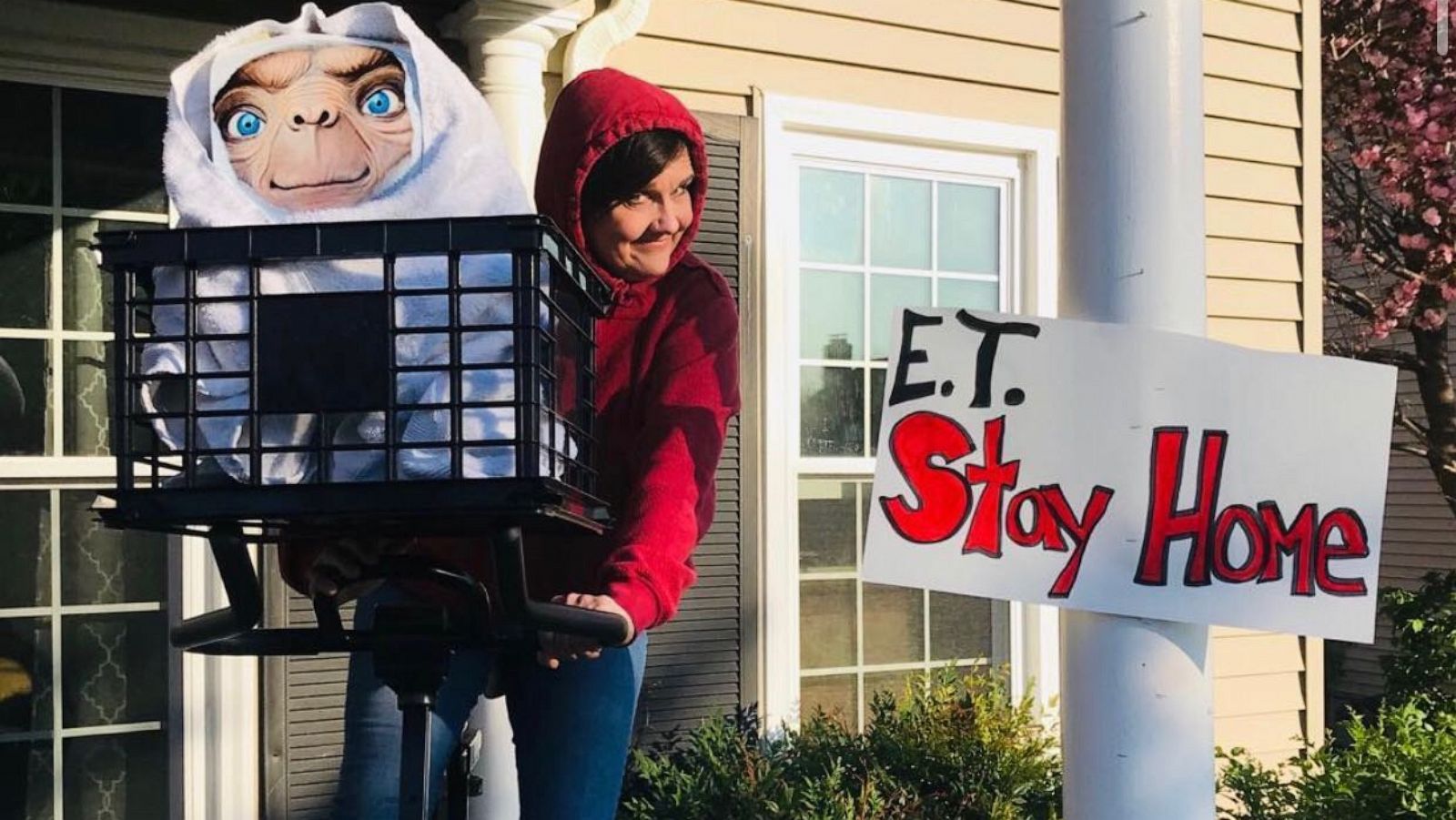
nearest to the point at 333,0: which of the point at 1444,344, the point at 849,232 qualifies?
the point at 849,232

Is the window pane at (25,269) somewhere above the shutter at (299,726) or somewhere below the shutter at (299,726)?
above

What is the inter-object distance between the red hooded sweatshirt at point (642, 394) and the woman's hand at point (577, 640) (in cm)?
5

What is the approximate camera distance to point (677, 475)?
1664 millimetres

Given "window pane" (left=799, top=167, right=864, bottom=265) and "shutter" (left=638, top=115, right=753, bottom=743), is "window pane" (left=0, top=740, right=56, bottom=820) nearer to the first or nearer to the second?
"shutter" (left=638, top=115, right=753, bottom=743)

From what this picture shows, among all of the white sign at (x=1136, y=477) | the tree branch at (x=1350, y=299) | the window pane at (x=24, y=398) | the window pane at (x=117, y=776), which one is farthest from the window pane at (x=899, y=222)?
the tree branch at (x=1350, y=299)

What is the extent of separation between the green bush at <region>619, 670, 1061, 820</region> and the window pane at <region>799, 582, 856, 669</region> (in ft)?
0.74

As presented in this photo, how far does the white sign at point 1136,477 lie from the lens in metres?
1.67

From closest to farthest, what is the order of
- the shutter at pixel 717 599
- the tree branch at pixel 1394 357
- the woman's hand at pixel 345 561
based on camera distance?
the woman's hand at pixel 345 561
the shutter at pixel 717 599
the tree branch at pixel 1394 357

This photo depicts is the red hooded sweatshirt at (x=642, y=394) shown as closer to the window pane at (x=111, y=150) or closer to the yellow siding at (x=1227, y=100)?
the window pane at (x=111, y=150)

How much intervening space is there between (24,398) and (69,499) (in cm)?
26

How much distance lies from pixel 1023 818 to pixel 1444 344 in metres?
7.36

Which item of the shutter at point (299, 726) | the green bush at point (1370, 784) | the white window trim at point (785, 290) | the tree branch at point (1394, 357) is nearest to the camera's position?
the shutter at point (299, 726)

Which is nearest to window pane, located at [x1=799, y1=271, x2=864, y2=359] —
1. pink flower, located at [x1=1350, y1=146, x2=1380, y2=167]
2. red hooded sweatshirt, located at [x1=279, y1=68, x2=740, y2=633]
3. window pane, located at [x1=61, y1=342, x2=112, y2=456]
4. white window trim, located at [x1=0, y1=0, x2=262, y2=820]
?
white window trim, located at [x1=0, y1=0, x2=262, y2=820]

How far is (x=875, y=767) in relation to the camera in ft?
13.3
